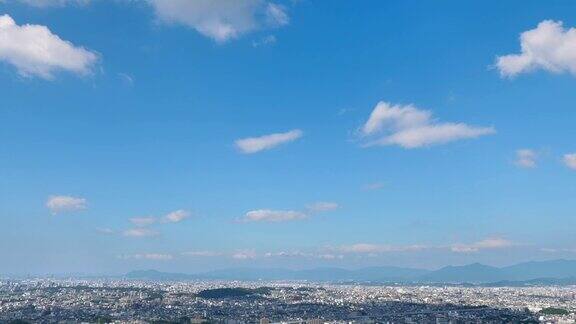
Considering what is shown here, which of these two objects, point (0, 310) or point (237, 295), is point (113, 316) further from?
point (237, 295)

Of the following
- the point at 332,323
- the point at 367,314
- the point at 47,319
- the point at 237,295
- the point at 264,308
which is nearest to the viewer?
the point at 332,323

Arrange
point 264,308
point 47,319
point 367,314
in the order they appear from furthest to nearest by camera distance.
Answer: point 264,308 → point 367,314 → point 47,319

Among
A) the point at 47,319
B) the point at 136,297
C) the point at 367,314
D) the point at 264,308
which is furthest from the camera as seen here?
the point at 136,297

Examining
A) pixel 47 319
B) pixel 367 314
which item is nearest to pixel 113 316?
pixel 47 319

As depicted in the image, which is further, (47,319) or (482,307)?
(482,307)

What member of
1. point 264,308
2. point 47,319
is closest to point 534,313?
point 264,308

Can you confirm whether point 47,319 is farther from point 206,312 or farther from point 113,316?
point 206,312

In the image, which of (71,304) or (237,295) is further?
(237,295)

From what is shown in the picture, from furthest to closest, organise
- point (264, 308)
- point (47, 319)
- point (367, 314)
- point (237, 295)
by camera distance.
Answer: point (237, 295)
point (264, 308)
point (367, 314)
point (47, 319)
